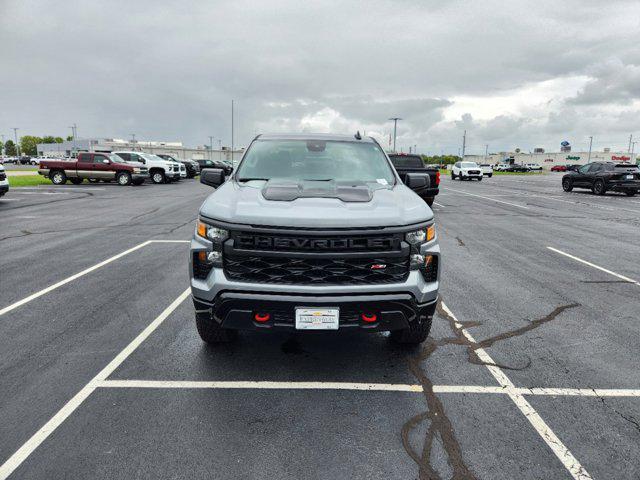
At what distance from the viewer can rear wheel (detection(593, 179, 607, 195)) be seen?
77.8ft

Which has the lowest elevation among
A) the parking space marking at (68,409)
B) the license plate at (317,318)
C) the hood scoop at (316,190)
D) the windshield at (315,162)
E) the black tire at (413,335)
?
the parking space marking at (68,409)

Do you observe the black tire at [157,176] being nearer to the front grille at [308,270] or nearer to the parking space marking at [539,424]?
the front grille at [308,270]

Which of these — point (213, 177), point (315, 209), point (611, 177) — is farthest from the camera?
point (611, 177)

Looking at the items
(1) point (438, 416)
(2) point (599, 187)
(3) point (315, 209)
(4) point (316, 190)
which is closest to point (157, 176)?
(2) point (599, 187)

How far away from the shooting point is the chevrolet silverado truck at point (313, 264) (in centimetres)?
316

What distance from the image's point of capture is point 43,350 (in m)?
3.96

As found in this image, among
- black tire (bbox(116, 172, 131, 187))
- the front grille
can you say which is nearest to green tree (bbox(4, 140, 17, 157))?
black tire (bbox(116, 172, 131, 187))

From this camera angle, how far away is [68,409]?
121 inches

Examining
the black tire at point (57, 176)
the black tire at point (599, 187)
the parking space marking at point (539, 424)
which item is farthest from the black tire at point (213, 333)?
the black tire at point (57, 176)

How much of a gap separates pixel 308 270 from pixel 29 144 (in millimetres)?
205988

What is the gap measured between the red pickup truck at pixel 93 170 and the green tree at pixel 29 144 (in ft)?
548

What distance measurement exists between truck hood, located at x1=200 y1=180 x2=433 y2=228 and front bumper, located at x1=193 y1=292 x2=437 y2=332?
532 millimetres

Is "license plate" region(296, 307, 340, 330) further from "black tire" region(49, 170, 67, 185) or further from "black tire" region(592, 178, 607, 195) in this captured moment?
"black tire" region(49, 170, 67, 185)

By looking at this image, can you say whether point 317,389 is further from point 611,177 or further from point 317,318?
point 611,177
